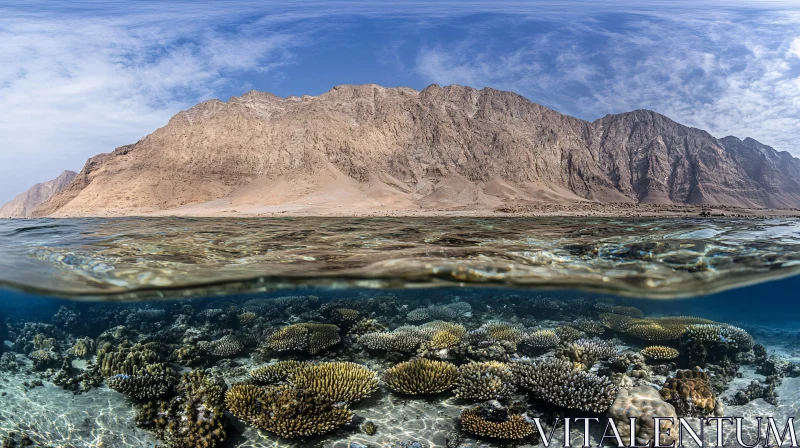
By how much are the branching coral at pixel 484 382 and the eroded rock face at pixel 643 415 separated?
2060 millimetres

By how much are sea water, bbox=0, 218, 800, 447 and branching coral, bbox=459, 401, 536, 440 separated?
0.04m

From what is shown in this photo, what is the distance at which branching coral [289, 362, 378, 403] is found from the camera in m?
8.71

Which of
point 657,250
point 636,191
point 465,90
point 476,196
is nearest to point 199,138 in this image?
point 476,196

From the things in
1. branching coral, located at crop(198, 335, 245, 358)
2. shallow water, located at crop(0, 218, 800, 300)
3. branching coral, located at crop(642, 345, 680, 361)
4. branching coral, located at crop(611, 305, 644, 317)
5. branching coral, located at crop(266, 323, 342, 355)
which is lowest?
branching coral, located at crop(611, 305, 644, 317)

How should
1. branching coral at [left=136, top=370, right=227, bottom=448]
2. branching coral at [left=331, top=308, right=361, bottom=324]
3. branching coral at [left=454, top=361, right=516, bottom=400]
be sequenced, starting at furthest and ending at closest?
branching coral at [left=331, top=308, right=361, bottom=324]
branching coral at [left=454, top=361, right=516, bottom=400]
branching coral at [left=136, top=370, right=227, bottom=448]

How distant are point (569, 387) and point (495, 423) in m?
1.85

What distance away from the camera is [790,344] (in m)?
15.8

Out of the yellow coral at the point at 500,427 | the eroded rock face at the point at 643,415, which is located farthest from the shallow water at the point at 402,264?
the yellow coral at the point at 500,427

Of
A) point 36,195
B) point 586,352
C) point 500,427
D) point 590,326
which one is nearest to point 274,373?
point 500,427

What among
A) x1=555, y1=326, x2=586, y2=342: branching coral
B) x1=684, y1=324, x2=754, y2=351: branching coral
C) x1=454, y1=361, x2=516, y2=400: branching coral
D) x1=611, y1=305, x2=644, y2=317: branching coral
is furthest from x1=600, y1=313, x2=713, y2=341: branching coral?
x1=454, y1=361, x2=516, y2=400: branching coral

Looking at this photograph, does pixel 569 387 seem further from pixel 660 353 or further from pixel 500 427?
pixel 660 353

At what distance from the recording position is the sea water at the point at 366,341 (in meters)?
8.27

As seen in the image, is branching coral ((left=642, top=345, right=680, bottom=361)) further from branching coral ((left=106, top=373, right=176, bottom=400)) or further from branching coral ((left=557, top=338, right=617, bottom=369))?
branching coral ((left=106, top=373, right=176, bottom=400))

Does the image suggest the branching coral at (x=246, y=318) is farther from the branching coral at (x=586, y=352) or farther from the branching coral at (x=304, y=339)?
the branching coral at (x=586, y=352)
